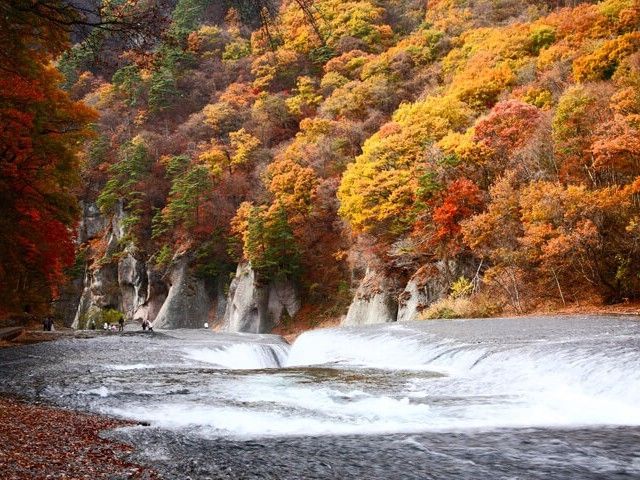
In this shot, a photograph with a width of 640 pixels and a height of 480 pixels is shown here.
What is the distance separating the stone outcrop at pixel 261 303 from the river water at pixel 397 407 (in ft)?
84.2

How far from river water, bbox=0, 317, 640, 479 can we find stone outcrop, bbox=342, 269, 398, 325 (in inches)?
613

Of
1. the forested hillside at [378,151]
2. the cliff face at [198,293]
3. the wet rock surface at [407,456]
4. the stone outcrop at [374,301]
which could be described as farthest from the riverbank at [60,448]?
the stone outcrop at [374,301]

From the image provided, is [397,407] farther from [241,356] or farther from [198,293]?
[198,293]

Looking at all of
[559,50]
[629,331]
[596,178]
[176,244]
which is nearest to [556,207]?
[596,178]

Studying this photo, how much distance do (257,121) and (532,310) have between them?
123 ft

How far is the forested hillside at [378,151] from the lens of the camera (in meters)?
20.7

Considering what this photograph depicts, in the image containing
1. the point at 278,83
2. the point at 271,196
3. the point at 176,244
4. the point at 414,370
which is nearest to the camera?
the point at 414,370

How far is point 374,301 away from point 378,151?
893 cm

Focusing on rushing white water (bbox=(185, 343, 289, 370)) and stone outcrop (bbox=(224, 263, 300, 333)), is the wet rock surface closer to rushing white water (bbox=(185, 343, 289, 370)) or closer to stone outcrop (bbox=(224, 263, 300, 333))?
rushing white water (bbox=(185, 343, 289, 370))

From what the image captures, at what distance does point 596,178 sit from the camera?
23.3 metres

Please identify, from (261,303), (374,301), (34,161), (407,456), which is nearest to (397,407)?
(407,456)

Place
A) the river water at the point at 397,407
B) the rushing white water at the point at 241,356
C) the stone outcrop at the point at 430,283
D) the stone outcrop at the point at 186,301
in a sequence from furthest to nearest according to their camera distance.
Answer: the stone outcrop at the point at 186,301, the stone outcrop at the point at 430,283, the rushing white water at the point at 241,356, the river water at the point at 397,407

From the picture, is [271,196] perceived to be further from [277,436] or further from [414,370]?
[277,436]

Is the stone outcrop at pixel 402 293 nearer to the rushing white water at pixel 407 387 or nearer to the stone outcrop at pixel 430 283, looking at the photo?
the stone outcrop at pixel 430 283
